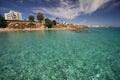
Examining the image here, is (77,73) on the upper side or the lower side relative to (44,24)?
lower

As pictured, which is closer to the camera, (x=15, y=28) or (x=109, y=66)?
(x=109, y=66)

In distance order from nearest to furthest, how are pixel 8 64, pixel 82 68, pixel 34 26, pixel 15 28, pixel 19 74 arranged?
pixel 19 74
pixel 82 68
pixel 8 64
pixel 15 28
pixel 34 26

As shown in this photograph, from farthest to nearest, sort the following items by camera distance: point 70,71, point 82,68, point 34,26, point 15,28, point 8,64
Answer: point 34,26 → point 15,28 → point 8,64 → point 82,68 → point 70,71

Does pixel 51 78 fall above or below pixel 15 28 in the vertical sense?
below

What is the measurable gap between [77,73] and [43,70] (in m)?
4.52

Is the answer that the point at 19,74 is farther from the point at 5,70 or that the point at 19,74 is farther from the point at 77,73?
the point at 77,73

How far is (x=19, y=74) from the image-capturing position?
11.4m

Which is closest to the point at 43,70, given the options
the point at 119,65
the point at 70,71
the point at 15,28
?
the point at 70,71

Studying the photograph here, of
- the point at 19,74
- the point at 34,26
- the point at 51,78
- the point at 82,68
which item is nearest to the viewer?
the point at 51,78

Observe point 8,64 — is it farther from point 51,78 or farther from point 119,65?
point 119,65

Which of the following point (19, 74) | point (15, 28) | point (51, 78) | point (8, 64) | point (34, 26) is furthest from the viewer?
point (34, 26)

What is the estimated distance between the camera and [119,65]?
1425 centimetres

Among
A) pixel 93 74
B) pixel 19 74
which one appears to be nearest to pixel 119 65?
pixel 93 74

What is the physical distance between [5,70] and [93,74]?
451 inches
